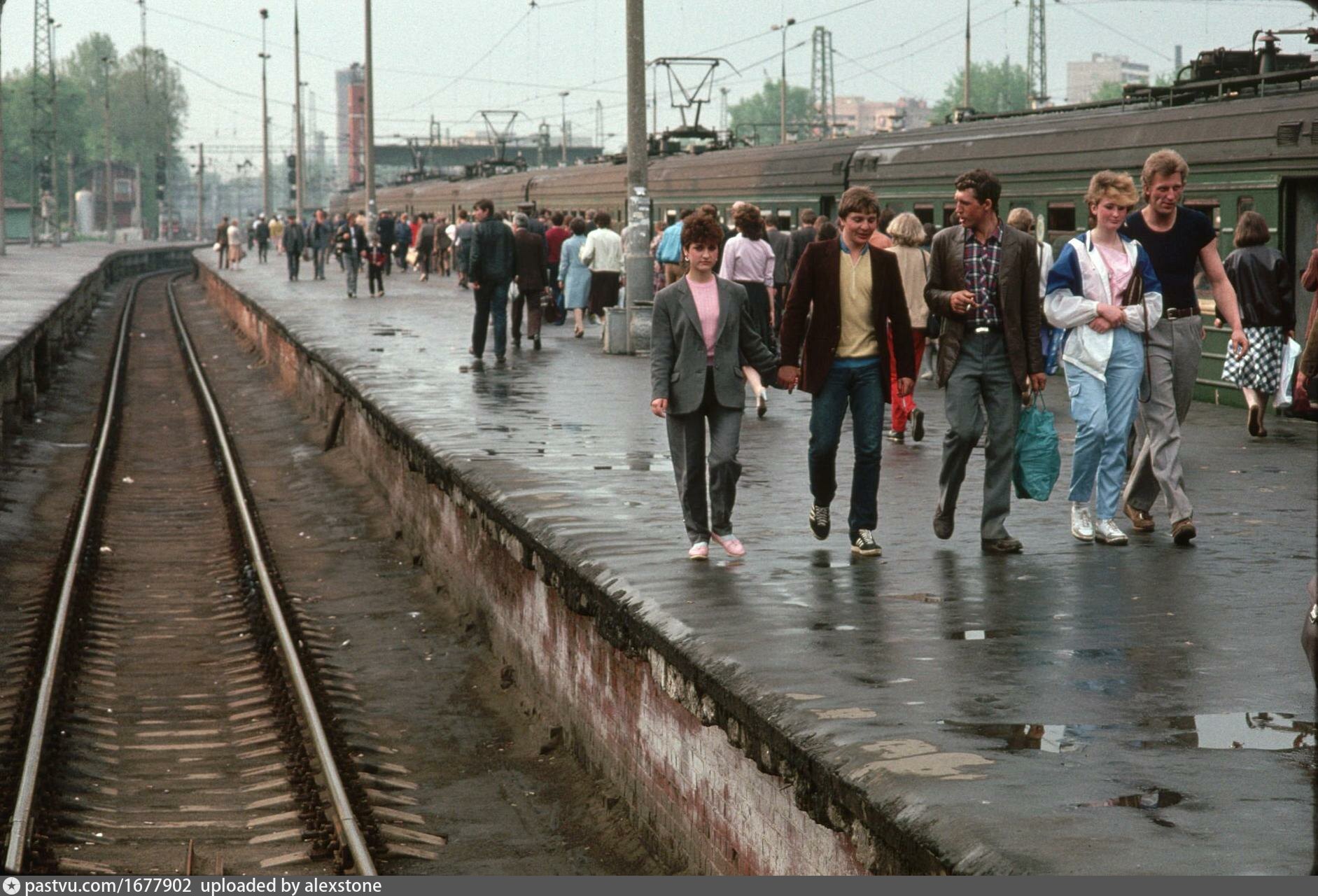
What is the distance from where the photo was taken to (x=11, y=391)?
22.8 m

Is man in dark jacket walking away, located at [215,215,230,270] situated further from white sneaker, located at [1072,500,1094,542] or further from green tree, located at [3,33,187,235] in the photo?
green tree, located at [3,33,187,235]

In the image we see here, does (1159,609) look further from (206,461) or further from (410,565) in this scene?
(206,461)

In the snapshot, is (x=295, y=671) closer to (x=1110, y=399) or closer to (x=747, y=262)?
(x=1110, y=399)

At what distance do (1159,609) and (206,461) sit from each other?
49.6 ft

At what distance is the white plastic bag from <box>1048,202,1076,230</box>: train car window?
4.13 m

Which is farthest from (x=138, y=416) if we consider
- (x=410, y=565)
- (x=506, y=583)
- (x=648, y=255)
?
(x=506, y=583)

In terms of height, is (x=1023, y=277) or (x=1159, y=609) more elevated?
(x=1023, y=277)

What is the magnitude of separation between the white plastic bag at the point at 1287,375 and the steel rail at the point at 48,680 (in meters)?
8.50

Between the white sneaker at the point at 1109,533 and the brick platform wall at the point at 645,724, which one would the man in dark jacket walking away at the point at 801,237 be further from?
the white sneaker at the point at 1109,533

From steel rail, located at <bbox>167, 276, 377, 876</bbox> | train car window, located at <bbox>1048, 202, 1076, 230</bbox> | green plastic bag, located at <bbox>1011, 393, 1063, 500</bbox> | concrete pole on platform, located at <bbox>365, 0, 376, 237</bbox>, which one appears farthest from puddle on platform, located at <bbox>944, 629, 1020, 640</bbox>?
concrete pole on platform, located at <bbox>365, 0, 376, 237</bbox>

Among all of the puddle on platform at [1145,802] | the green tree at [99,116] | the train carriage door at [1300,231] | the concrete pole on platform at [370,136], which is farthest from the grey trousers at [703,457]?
the green tree at [99,116]

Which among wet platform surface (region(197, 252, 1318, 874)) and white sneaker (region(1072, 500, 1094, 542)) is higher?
white sneaker (region(1072, 500, 1094, 542))

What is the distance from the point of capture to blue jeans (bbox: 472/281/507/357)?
20.8 meters

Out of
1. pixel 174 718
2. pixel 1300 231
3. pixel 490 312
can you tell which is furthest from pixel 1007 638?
pixel 490 312
